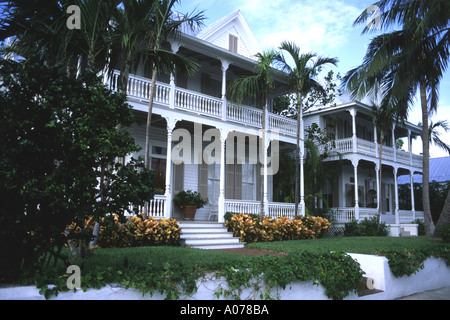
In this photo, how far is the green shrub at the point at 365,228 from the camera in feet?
57.3

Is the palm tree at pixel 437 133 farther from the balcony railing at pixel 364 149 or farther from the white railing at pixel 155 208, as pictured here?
the white railing at pixel 155 208

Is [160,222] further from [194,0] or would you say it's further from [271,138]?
[271,138]

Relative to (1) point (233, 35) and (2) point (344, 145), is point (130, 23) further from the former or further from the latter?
(2) point (344, 145)

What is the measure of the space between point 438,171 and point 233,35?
24804mm

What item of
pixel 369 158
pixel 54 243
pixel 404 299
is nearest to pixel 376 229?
pixel 369 158

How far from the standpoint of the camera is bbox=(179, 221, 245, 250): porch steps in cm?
1071

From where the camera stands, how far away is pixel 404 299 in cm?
690

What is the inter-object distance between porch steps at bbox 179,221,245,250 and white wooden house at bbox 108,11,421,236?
0.70 meters

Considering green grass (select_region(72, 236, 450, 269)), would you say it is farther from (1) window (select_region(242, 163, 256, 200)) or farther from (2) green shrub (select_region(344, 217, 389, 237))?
(2) green shrub (select_region(344, 217, 389, 237))

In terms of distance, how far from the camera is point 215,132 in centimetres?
1505

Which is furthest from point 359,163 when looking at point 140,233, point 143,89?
point 140,233

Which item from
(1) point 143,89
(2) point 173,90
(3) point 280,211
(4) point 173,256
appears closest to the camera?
(4) point 173,256

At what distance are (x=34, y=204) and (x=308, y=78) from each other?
1235 cm

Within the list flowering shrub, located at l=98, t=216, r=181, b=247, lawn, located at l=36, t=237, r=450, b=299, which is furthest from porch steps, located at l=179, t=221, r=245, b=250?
lawn, located at l=36, t=237, r=450, b=299
